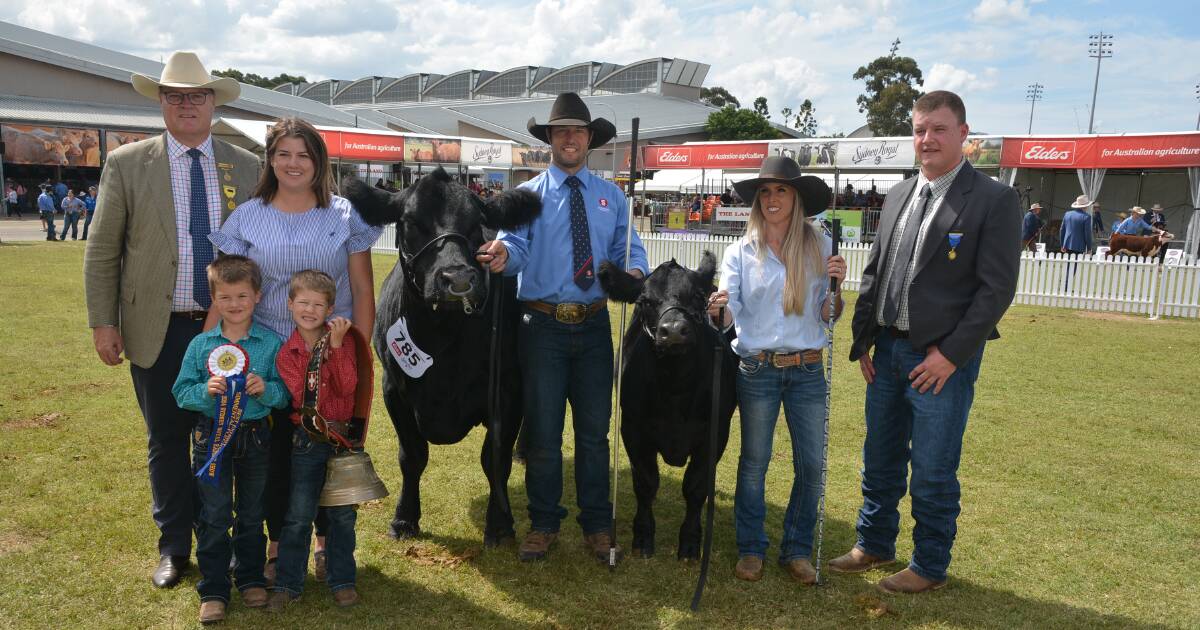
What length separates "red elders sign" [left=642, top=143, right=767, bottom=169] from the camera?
30281 mm

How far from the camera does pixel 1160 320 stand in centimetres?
1398

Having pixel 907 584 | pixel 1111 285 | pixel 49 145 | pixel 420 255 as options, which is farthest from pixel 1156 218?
pixel 49 145

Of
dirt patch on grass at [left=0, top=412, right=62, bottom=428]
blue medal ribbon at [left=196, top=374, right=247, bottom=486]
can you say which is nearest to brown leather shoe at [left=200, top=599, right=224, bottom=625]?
blue medal ribbon at [left=196, top=374, right=247, bottom=486]

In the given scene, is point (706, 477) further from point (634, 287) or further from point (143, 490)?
point (143, 490)

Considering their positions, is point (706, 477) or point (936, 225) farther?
point (706, 477)

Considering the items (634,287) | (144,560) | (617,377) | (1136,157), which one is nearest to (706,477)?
(617,377)

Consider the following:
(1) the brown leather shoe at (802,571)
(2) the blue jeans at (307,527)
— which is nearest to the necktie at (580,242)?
(2) the blue jeans at (307,527)

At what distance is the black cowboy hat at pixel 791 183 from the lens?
4.12 m

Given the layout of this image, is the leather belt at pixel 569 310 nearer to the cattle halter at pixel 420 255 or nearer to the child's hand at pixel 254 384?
the cattle halter at pixel 420 255

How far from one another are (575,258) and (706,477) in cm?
153

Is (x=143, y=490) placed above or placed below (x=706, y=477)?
below

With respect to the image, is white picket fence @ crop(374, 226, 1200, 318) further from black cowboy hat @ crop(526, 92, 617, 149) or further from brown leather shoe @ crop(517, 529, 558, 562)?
brown leather shoe @ crop(517, 529, 558, 562)

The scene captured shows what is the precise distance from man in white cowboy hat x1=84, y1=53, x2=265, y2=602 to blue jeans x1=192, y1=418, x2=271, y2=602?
0.38 m

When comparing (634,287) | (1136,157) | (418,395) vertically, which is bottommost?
(418,395)
